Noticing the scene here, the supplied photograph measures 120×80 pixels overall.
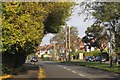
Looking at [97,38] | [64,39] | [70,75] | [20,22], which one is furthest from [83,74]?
[64,39]

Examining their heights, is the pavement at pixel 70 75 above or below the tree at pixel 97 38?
below

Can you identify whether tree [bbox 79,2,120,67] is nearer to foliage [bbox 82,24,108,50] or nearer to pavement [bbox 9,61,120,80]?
pavement [bbox 9,61,120,80]

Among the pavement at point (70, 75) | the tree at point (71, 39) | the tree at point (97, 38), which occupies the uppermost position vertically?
the tree at point (71, 39)

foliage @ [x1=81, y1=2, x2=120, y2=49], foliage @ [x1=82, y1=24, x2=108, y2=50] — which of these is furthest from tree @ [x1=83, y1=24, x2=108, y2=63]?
foliage @ [x1=81, y1=2, x2=120, y2=49]

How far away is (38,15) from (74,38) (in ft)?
332

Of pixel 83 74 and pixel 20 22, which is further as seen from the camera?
pixel 83 74

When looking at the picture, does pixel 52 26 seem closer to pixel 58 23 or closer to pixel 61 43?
pixel 58 23

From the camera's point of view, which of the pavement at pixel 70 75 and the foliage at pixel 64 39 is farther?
the foliage at pixel 64 39

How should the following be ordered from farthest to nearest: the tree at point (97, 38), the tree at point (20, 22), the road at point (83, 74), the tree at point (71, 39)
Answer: the tree at point (71, 39) → the tree at point (97, 38) → the road at point (83, 74) → the tree at point (20, 22)

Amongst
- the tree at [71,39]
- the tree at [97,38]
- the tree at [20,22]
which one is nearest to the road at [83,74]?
the tree at [20,22]

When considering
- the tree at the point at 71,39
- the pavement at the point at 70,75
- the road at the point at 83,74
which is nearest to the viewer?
the pavement at the point at 70,75

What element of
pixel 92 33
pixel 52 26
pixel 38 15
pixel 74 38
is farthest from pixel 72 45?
pixel 38 15

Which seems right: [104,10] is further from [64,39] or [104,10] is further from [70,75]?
[64,39]

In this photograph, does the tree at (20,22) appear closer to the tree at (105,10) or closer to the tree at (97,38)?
the tree at (105,10)
